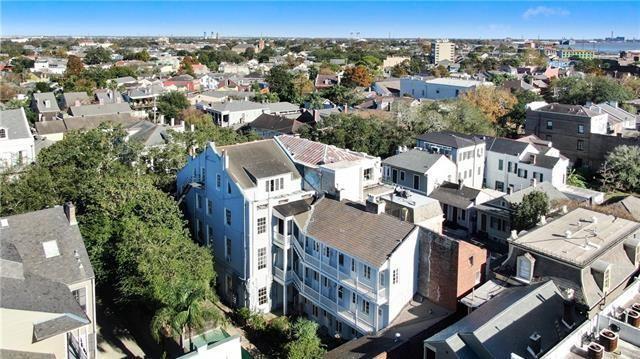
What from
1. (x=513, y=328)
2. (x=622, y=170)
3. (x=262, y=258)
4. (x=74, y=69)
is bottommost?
(x=262, y=258)

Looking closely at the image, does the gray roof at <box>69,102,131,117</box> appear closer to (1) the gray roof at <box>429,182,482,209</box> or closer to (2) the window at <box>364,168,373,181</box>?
(1) the gray roof at <box>429,182,482,209</box>

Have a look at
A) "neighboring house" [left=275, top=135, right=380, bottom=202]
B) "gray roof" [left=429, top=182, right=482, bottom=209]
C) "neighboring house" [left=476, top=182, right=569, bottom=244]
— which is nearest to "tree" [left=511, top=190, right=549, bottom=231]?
"neighboring house" [left=476, top=182, right=569, bottom=244]

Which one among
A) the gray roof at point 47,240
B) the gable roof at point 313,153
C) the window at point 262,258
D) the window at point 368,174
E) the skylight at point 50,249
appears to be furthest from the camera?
the window at point 368,174

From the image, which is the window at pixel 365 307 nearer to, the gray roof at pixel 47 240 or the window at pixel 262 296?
the window at pixel 262 296

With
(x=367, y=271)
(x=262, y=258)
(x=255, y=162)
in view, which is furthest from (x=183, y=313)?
(x=255, y=162)

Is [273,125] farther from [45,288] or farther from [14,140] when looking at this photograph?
[45,288]

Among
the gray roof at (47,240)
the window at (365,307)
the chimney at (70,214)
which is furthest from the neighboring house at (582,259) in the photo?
the chimney at (70,214)
